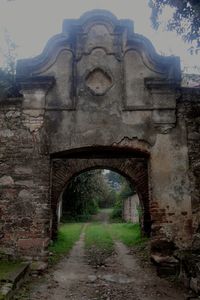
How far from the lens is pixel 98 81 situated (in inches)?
304

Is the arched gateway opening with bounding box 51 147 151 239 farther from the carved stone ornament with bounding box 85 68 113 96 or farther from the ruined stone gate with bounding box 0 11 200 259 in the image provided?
the carved stone ornament with bounding box 85 68 113 96

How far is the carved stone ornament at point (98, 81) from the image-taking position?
762cm

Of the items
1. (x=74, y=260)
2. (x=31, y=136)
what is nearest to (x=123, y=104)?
(x=31, y=136)

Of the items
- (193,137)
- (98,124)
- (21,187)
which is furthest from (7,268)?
(193,137)

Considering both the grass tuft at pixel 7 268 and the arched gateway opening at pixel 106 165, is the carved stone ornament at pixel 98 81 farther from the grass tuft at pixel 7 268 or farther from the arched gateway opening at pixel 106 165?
the arched gateway opening at pixel 106 165

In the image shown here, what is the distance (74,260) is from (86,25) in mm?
6069

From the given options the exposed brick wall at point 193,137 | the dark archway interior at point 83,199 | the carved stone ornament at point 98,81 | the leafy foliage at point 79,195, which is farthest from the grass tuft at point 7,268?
the leafy foliage at point 79,195

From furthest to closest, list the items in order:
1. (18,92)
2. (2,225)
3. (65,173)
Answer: (65,173), (18,92), (2,225)

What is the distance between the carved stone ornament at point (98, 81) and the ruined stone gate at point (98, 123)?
0.02 meters

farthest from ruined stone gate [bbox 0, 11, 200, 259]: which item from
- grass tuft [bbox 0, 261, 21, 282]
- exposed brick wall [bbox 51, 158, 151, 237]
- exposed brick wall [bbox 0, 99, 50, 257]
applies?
exposed brick wall [bbox 51, 158, 151, 237]

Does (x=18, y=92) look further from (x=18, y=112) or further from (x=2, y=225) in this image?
(x=2, y=225)

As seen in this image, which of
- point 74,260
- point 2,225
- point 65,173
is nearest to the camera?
point 2,225

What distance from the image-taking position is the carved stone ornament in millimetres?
7625

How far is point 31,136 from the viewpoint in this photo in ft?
24.4
